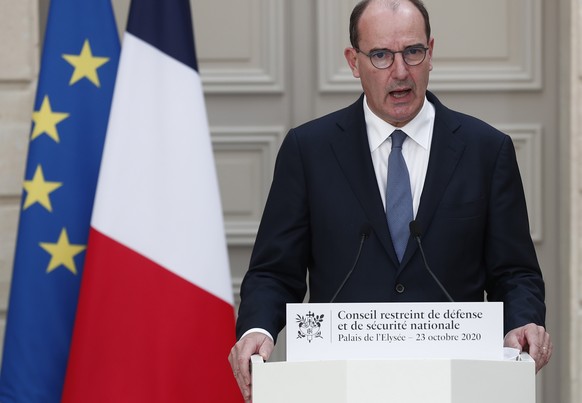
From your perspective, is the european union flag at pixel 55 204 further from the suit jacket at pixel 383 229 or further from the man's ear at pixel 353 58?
the man's ear at pixel 353 58

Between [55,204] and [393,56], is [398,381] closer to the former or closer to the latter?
[393,56]

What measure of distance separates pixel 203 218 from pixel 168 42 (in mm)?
595

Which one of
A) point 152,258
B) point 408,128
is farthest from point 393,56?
point 152,258

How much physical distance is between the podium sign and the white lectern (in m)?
0.03

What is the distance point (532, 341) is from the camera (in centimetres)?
228

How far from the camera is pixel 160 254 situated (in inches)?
136

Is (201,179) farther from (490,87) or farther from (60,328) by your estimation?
(490,87)

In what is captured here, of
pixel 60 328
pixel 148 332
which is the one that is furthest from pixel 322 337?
pixel 60 328

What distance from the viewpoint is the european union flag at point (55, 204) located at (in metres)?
3.50

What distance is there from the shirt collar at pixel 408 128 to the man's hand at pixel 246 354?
59 cm

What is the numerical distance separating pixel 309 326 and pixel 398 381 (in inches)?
7.5

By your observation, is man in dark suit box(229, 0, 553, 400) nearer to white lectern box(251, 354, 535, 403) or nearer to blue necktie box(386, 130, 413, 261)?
blue necktie box(386, 130, 413, 261)

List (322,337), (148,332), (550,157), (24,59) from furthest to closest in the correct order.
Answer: (550,157)
(24,59)
(148,332)
(322,337)

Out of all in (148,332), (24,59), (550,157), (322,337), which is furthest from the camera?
(550,157)
